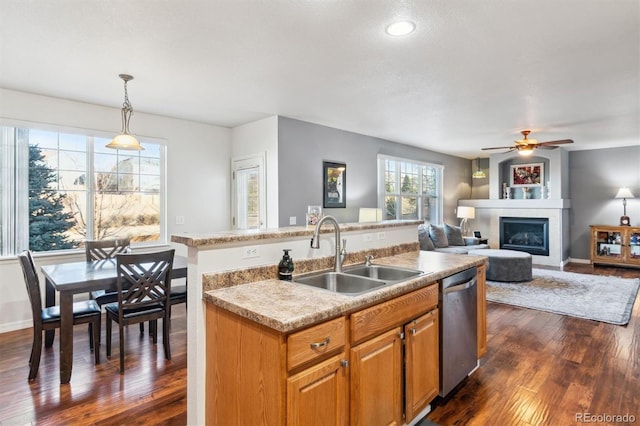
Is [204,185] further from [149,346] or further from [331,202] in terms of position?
[149,346]

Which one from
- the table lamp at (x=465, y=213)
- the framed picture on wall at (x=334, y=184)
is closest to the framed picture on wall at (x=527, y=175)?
the table lamp at (x=465, y=213)

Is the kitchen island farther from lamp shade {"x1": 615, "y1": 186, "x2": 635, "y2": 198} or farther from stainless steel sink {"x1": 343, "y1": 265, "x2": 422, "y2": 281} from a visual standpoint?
lamp shade {"x1": 615, "y1": 186, "x2": 635, "y2": 198}

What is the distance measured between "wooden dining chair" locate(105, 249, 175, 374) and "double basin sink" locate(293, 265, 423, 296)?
146 centimetres

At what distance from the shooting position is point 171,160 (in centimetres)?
492

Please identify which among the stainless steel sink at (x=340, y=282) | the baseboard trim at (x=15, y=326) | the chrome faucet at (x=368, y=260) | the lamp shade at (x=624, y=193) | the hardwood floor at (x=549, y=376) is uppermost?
the lamp shade at (x=624, y=193)

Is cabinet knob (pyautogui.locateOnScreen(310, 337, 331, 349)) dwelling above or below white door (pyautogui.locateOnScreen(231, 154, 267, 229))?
below

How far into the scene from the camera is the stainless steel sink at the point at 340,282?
7.07 feet

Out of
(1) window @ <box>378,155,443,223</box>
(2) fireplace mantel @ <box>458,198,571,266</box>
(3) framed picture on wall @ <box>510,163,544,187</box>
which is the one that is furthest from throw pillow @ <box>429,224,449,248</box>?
(3) framed picture on wall @ <box>510,163,544,187</box>

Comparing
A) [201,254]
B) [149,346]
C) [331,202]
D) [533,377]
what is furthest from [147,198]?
[533,377]

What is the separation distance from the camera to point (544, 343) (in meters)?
3.34

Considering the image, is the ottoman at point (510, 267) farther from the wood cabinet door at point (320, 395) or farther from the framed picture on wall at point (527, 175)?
the wood cabinet door at point (320, 395)

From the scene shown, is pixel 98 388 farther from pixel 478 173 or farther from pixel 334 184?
pixel 478 173

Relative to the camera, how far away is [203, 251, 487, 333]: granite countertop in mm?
1400

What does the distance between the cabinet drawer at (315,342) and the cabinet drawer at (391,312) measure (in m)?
0.09
